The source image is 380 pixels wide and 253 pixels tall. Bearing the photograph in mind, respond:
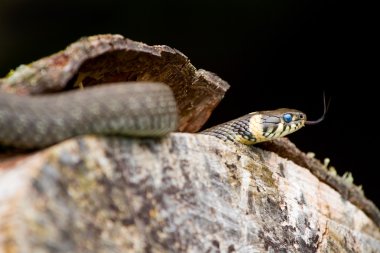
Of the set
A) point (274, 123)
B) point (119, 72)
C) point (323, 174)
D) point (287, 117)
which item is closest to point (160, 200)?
point (119, 72)

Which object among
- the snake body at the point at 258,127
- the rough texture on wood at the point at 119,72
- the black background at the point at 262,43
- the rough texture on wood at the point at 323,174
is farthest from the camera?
the black background at the point at 262,43

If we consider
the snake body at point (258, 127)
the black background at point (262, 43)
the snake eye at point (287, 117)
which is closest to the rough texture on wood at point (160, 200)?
the snake body at point (258, 127)

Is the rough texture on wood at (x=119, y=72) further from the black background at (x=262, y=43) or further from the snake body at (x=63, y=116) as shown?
the black background at (x=262, y=43)

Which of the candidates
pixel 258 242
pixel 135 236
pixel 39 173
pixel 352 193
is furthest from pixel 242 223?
pixel 352 193

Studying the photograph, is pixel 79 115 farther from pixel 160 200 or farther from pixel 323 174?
pixel 323 174

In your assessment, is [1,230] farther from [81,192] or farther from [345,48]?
[345,48]
